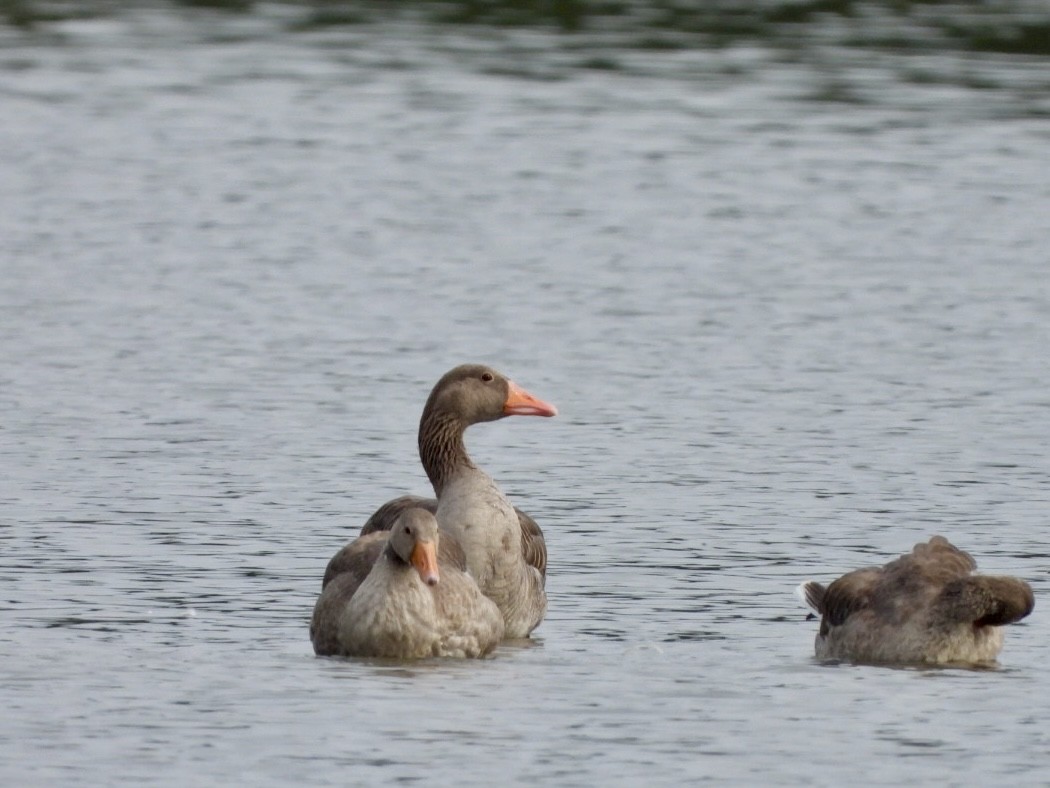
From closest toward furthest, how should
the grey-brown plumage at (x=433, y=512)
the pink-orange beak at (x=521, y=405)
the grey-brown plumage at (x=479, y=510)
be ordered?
the grey-brown plumage at (x=479, y=510) → the grey-brown plumage at (x=433, y=512) → the pink-orange beak at (x=521, y=405)

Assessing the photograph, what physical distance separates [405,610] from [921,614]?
265 centimetres

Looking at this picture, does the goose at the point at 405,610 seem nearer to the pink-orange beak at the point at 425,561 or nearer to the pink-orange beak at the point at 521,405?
the pink-orange beak at the point at 425,561

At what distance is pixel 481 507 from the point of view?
14.7 meters

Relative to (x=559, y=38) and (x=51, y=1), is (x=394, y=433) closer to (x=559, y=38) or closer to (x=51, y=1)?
(x=559, y=38)

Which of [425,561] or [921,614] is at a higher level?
[425,561]

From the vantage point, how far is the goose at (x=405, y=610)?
43.8ft

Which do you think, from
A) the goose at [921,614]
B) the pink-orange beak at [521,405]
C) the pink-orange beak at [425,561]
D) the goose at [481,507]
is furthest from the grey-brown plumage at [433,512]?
the goose at [921,614]

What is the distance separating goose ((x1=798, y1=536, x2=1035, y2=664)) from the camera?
13406mm

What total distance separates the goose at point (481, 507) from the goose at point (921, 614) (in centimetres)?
167

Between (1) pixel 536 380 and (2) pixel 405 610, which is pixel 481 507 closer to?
(2) pixel 405 610

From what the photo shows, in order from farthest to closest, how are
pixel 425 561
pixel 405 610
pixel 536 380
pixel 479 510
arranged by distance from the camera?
pixel 536 380
pixel 479 510
pixel 405 610
pixel 425 561

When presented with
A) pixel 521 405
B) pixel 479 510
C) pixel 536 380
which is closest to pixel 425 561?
pixel 479 510

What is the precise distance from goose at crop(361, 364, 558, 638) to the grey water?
0.31 metres

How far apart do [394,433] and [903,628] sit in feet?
22.4
